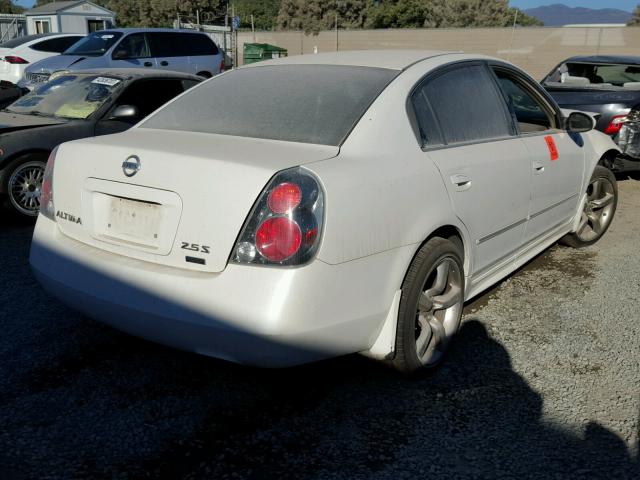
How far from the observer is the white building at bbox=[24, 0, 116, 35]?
37438 mm

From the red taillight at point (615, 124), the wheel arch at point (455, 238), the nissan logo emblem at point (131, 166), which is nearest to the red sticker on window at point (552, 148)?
the wheel arch at point (455, 238)

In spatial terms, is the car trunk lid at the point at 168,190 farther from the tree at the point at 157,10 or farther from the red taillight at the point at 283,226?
the tree at the point at 157,10

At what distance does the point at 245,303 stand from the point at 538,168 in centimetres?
238

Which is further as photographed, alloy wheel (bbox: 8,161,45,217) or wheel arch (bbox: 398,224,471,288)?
alloy wheel (bbox: 8,161,45,217)

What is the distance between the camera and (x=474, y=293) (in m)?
3.67

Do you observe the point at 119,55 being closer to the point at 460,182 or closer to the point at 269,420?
the point at 460,182

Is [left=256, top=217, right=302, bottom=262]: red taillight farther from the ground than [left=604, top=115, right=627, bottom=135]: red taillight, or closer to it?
farther from the ground

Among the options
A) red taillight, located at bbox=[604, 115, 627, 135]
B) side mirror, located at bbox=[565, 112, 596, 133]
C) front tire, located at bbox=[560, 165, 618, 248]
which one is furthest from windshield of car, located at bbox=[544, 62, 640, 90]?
side mirror, located at bbox=[565, 112, 596, 133]

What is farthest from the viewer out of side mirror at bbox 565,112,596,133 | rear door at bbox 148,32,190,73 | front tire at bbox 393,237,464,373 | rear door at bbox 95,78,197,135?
rear door at bbox 148,32,190,73

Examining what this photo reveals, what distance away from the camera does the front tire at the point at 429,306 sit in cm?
296

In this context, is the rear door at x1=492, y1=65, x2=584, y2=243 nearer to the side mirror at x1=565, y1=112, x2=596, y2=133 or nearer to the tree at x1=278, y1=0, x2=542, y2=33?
the side mirror at x1=565, y1=112, x2=596, y2=133

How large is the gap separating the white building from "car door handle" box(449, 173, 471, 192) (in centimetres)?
3759

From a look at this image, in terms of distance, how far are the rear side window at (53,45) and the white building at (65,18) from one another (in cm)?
Answer: 2281

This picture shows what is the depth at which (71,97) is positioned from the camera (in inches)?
261
